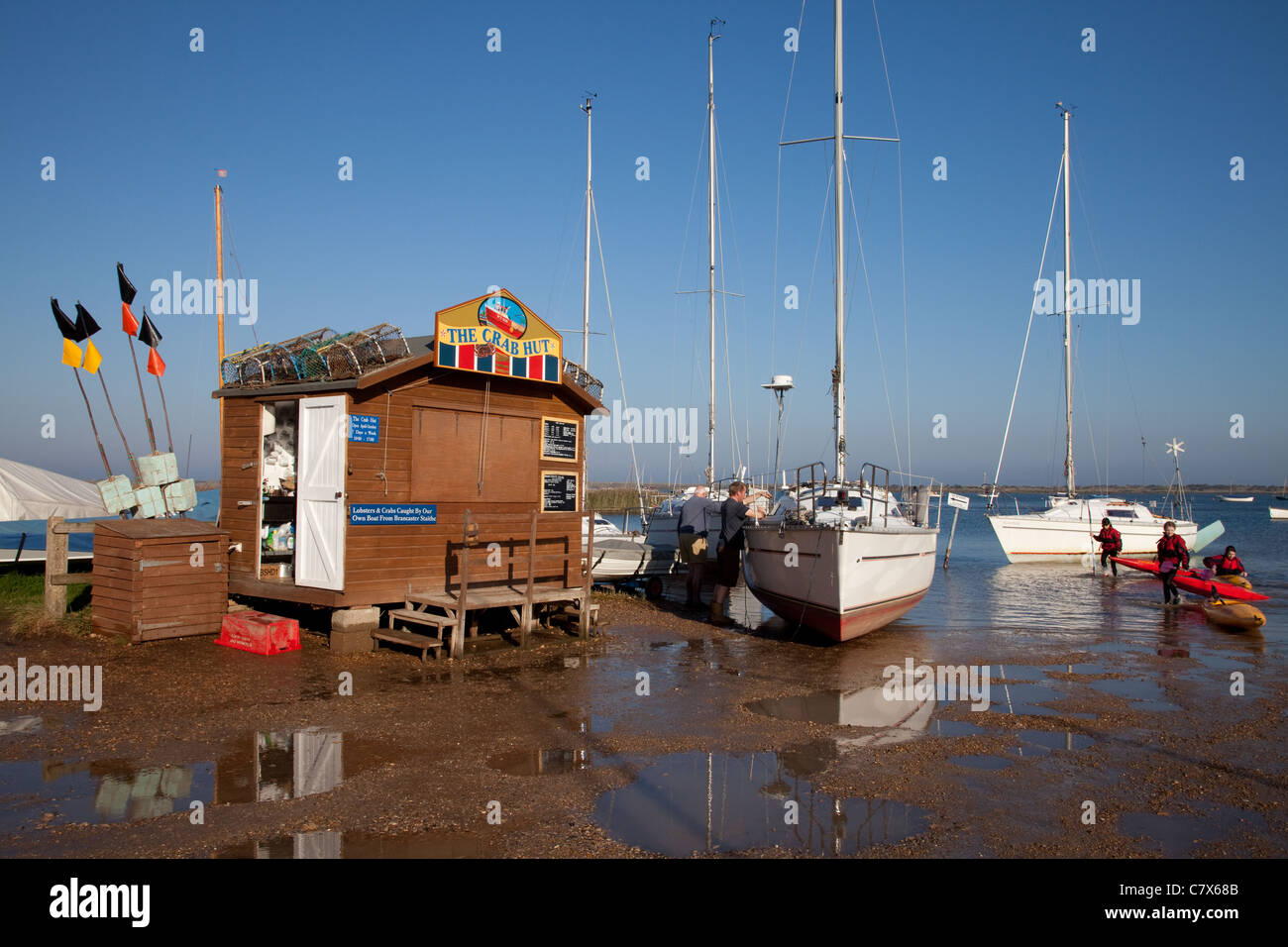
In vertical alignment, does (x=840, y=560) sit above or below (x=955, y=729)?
above

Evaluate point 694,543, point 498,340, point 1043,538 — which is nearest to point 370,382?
point 498,340

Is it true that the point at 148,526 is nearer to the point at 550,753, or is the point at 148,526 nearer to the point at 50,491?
the point at 550,753

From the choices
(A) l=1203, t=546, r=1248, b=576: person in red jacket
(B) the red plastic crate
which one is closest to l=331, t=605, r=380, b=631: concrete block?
(B) the red plastic crate

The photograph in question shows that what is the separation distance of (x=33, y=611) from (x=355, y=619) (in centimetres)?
515

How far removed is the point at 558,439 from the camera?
1411 centimetres

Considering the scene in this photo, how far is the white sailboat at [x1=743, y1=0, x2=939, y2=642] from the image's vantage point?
13258 mm

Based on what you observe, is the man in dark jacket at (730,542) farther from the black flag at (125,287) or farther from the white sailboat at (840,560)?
the black flag at (125,287)

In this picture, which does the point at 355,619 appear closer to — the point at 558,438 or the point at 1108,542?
the point at 558,438

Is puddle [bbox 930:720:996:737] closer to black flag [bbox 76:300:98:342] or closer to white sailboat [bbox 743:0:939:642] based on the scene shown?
white sailboat [bbox 743:0:939:642]

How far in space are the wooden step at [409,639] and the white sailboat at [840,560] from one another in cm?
566

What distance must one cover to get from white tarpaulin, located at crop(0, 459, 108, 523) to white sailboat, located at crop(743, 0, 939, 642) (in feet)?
46.7

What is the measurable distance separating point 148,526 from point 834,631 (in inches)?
387

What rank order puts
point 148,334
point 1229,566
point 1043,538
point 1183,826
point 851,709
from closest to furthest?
point 1183,826 → point 851,709 → point 148,334 → point 1229,566 → point 1043,538
